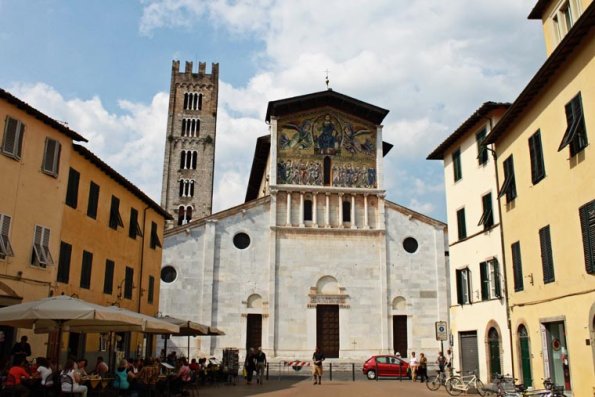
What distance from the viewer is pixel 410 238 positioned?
37.6 m

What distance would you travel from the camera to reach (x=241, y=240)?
119 ft

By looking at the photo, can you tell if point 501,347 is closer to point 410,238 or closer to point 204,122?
point 410,238

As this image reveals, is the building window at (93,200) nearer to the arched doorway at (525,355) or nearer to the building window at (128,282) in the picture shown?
the building window at (128,282)

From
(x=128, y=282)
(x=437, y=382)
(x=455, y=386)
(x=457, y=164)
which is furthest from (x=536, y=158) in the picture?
(x=128, y=282)

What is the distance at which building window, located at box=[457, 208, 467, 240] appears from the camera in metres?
23.9

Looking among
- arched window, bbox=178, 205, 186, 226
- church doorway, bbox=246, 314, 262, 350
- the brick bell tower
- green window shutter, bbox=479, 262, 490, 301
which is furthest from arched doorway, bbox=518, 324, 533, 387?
arched window, bbox=178, 205, 186, 226

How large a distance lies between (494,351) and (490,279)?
8.64ft

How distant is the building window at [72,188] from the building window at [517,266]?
15131mm

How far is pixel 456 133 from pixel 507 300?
7711mm

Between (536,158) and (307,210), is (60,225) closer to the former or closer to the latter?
(536,158)

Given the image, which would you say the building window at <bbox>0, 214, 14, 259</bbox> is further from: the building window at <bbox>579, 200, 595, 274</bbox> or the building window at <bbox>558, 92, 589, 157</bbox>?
the building window at <bbox>579, 200, 595, 274</bbox>

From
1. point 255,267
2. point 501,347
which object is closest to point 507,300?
point 501,347

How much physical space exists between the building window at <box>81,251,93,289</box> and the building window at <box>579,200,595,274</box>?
646 inches

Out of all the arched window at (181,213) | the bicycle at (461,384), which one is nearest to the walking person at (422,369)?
the bicycle at (461,384)
